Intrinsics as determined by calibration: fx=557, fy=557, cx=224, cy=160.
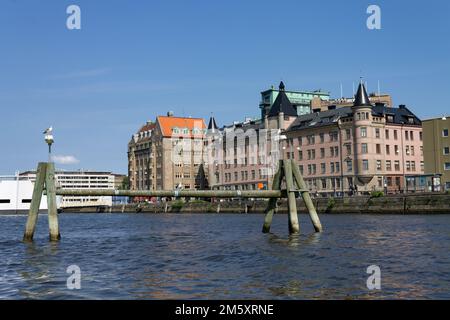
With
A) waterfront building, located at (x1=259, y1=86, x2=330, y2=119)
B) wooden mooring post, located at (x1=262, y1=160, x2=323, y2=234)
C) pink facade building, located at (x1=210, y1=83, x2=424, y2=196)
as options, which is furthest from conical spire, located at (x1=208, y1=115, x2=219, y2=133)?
wooden mooring post, located at (x1=262, y1=160, x2=323, y2=234)

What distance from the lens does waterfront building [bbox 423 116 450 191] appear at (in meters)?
92.7

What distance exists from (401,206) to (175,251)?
55097 mm

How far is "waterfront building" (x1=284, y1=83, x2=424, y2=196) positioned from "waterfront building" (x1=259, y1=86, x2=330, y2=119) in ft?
155

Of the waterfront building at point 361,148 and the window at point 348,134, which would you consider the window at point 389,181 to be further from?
the window at point 348,134

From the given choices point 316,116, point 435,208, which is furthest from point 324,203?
point 316,116

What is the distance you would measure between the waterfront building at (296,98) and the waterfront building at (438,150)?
259ft

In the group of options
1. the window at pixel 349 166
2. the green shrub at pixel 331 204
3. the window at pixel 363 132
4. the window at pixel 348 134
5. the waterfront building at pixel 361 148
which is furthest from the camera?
the window at pixel 348 134

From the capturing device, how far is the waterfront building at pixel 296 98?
18038 cm

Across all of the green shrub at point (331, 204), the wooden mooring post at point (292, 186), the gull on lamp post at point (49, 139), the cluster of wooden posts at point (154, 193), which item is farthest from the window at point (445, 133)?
the gull on lamp post at point (49, 139)

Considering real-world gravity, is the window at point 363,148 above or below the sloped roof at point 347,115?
below

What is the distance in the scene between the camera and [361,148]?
4547 inches

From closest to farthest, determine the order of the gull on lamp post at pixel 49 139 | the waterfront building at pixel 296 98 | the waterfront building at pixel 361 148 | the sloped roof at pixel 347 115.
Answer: the gull on lamp post at pixel 49 139
the waterfront building at pixel 361 148
the sloped roof at pixel 347 115
the waterfront building at pixel 296 98

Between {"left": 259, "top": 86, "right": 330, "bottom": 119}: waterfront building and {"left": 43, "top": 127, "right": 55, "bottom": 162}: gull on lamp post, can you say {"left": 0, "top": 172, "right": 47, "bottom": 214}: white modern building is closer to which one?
{"left": 259, "top": 86, "right": 330, "bottom": 119}: waterfront building
